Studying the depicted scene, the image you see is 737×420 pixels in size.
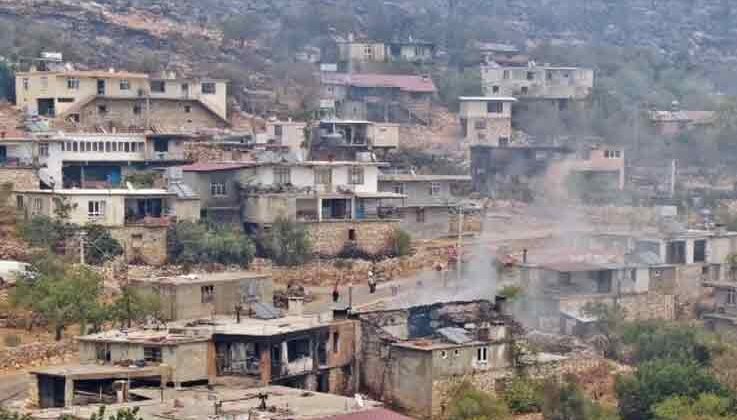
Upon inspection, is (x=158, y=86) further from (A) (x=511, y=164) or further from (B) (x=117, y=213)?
(B) (x=117, y=213)

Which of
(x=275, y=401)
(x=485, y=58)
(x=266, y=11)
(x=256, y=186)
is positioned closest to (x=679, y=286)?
(x=256, y=186)

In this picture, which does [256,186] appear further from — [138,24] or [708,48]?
[708,48]

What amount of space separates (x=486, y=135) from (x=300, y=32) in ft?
44.4

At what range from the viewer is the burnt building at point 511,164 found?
2052 inches

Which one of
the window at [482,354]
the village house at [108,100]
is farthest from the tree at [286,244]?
the window at [482,354]

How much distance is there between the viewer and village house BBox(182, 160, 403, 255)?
42938 millimetres

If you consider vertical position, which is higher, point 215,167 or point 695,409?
point 215,167

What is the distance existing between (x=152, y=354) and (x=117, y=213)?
8920 mm

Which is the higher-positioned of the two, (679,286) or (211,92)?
(211,92)

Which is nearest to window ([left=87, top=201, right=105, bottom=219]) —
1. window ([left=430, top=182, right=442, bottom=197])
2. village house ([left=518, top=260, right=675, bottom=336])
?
village house ([left=518, top=260, right=675, bottom=336])

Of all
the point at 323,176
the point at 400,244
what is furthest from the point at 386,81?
the point at 400,244

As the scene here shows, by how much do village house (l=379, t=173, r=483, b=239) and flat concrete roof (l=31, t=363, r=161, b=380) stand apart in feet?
46.0

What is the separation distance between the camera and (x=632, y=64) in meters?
68.9

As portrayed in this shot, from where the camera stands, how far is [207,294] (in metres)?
36.2
